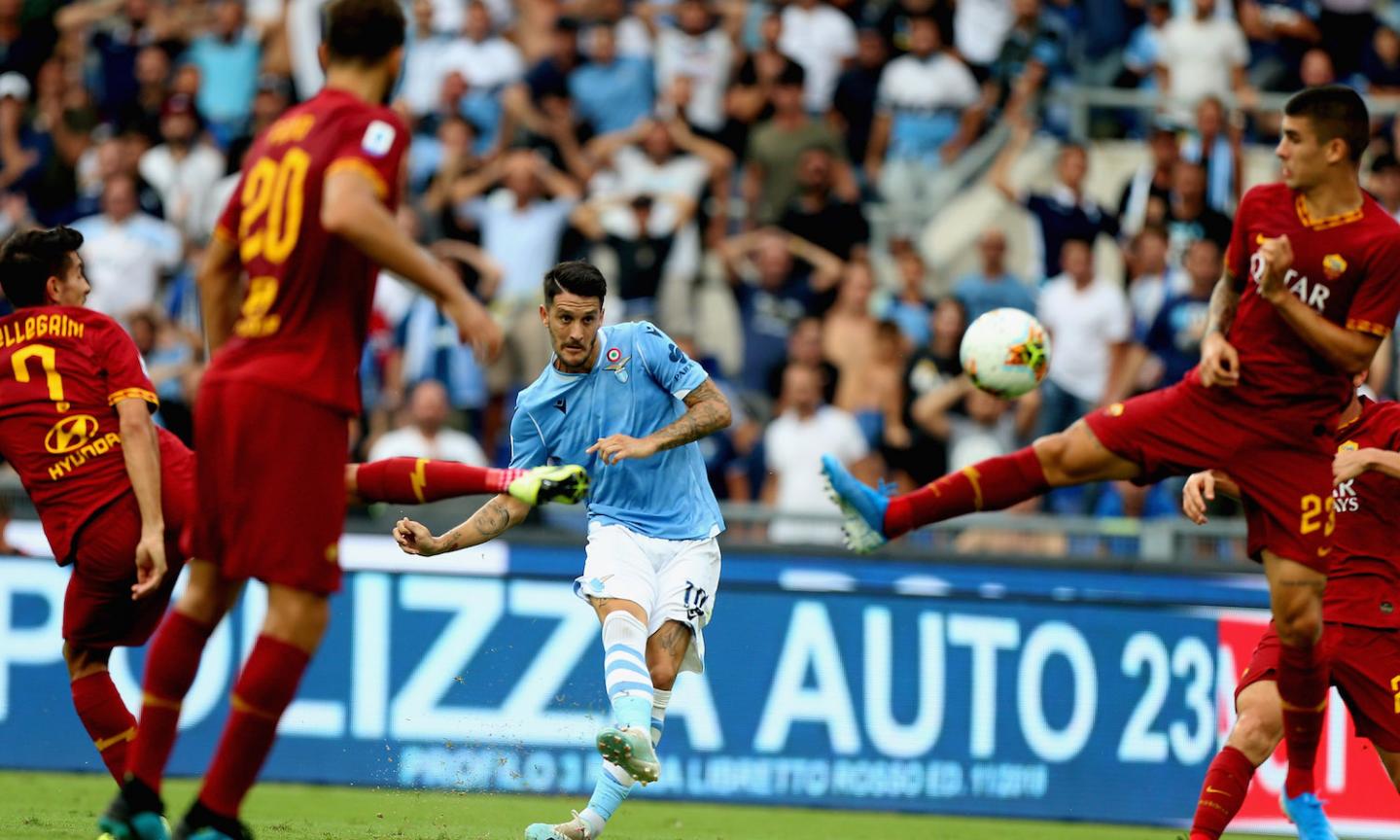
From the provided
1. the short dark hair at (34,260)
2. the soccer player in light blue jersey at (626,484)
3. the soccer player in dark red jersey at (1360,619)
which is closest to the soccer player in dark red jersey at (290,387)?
the short dark hair at (34,260)

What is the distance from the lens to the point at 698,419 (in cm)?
877

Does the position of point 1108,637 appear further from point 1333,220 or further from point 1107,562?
point 1333,220

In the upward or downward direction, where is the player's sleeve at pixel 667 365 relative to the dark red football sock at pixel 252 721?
upward

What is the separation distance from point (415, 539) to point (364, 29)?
9.03ft

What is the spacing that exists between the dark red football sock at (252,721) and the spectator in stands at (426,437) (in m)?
7.61

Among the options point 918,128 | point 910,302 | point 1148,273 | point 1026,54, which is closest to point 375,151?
point 910,302

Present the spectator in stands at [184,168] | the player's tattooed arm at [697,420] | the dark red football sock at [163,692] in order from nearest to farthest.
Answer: the dark red football sock at [163,692]
the player's tattooed arm at [697,420]
the spectator in stands at [184,168]

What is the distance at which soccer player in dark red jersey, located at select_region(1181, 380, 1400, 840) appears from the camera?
8.71 meters

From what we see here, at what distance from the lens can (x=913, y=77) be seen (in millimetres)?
17031

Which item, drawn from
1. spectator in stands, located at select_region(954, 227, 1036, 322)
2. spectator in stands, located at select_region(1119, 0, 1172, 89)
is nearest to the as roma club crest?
spectator in stands, located at select_region(954, 227, 1036, 322)

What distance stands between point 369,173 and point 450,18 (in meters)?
12.2

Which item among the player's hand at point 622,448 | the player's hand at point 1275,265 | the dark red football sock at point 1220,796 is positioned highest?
the player's hand at point 1275,265

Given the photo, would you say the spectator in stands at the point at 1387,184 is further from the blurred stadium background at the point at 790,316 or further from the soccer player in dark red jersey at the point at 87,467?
the soccer player in dark red jersey at the point at 87,467

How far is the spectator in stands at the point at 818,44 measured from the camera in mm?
17406
